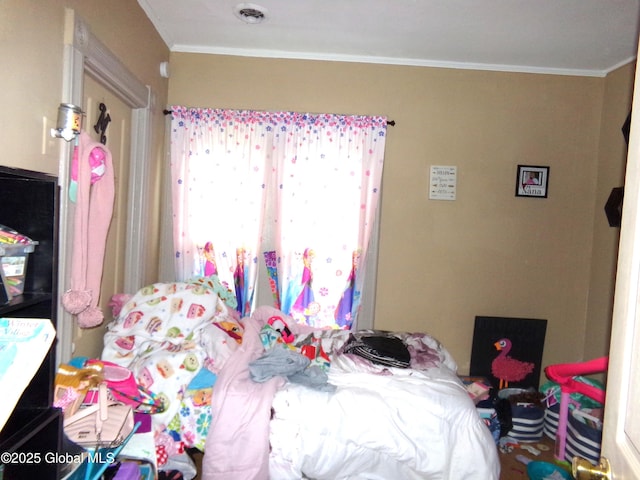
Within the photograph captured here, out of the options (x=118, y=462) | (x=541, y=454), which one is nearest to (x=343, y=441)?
(x=118, y=462)

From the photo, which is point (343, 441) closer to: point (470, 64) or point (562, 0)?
point (562, 0)

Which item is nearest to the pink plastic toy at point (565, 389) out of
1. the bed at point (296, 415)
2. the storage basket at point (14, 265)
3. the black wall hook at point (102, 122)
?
the bed at point (296, 415)

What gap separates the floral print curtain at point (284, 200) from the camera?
3057 millimetres

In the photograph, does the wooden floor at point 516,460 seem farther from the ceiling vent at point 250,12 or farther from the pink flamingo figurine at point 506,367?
the ceiling vent at point 250,12

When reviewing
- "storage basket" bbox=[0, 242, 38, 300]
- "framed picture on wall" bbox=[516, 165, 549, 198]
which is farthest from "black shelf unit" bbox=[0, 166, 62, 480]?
"framed picture on wall" bbox=[516, 165, 549, 198]

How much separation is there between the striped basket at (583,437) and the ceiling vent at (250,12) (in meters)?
3.07

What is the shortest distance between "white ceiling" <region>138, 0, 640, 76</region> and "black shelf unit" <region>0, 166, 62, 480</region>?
1.78 meters

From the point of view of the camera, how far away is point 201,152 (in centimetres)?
306

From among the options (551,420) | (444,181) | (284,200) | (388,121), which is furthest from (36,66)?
(551,420)

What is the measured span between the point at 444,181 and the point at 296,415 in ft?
6.68

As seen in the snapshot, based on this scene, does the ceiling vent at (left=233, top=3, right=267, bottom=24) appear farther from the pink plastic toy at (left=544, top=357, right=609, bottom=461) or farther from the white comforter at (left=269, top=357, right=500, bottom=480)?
the pink plastic toy at (left=544, top=357, right=609, bottom=461)

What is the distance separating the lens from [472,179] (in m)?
3.19

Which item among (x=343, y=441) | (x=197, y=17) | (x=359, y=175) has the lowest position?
(x=343, y=441)

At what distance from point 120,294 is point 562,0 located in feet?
9.74
